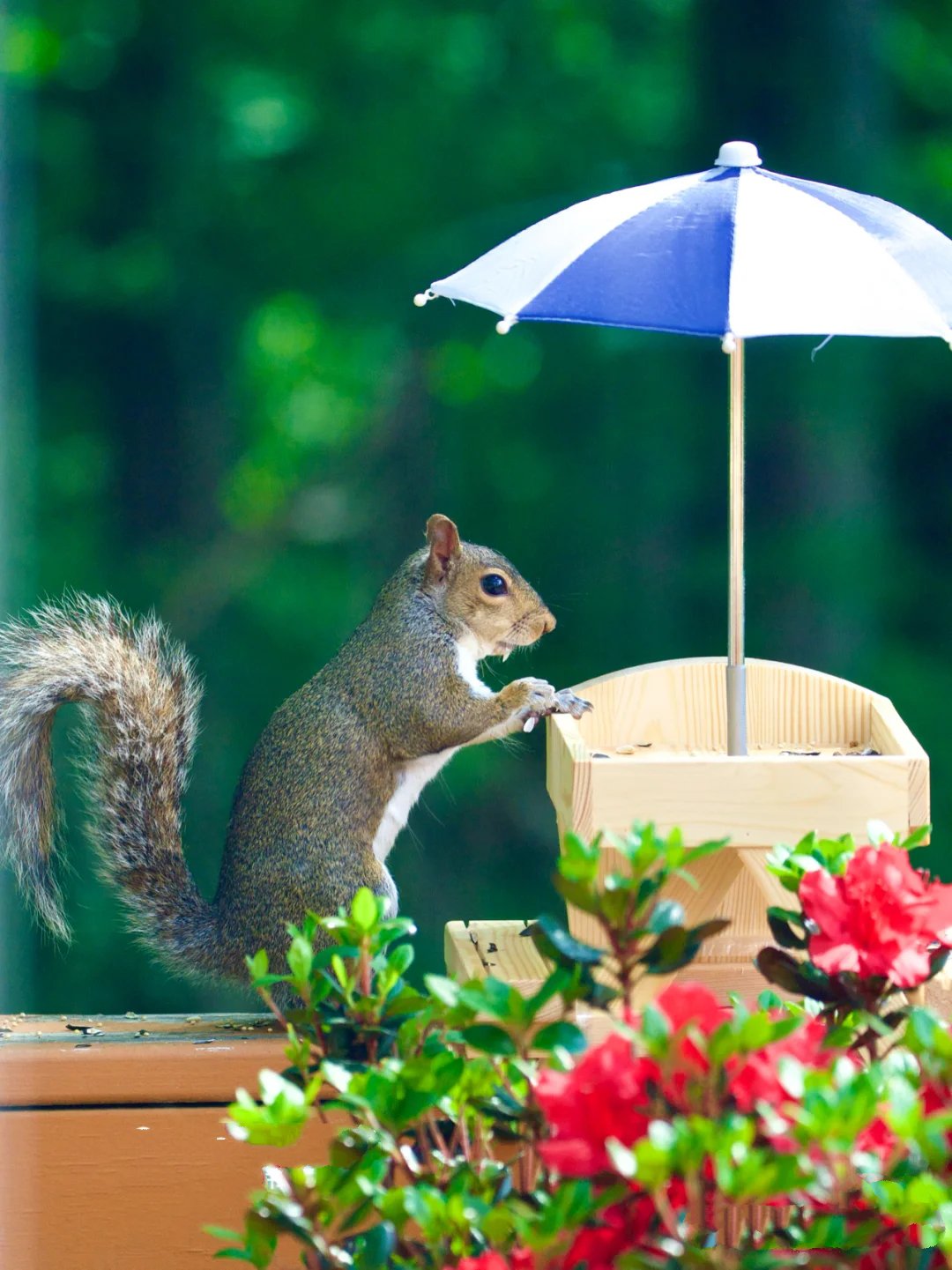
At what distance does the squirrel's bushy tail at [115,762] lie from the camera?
1.83m

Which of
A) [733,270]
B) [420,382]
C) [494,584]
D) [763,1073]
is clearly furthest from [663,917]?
[420,382]

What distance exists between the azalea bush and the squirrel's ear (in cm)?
85

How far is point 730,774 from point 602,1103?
2.36 ft

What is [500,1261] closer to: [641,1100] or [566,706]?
[641,1100]

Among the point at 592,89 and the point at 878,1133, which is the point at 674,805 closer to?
the point at 878,1133

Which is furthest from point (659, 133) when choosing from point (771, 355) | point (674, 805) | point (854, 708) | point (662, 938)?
point (662, 938)

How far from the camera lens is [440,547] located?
6.41 feet

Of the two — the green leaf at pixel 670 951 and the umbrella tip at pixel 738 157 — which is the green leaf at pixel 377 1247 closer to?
the green leaf at pixel 670 951

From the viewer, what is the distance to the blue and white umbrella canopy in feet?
4.77

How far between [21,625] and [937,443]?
187 cm

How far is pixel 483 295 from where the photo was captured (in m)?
1.62

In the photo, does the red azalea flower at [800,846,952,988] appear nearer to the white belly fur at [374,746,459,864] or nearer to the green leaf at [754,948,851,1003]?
the green leaf at [754,948,851,1003]

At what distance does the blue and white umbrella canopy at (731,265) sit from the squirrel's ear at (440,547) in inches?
13.0

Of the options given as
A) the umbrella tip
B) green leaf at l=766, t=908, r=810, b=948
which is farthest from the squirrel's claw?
green leaf at l=766, t=908, r=810, b=948
